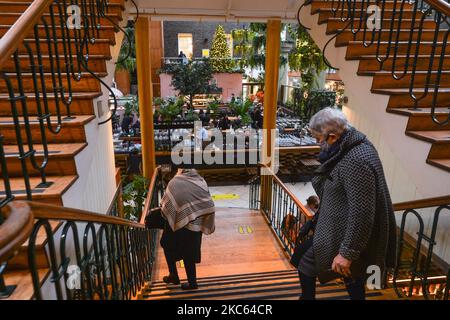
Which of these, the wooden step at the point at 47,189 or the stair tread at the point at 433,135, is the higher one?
the stair tread at the point at 433,135

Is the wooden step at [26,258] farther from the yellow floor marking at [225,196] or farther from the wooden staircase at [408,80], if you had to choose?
the yellow floor marking at [225,196]

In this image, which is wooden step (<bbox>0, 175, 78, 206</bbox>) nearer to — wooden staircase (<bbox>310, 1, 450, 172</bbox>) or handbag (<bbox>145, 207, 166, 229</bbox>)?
handbag (<bbox>145, 207, 166, 229</bbox>)

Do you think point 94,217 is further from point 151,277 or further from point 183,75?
point 183,75

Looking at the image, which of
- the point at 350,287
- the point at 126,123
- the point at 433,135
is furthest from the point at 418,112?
the point at 126,123

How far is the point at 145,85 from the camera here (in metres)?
6.18

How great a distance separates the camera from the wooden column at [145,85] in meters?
5.97

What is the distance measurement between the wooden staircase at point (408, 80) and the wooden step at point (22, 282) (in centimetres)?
223

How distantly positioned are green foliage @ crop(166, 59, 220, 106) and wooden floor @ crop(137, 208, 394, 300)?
6724mm

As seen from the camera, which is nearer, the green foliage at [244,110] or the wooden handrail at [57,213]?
the wooden handrail at [57,213]

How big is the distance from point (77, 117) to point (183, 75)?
10.2 metres

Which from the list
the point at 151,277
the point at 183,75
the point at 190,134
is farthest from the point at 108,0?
the point at 183,75

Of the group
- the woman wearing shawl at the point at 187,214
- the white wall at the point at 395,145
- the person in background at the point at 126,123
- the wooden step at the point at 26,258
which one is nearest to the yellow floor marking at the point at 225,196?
the person in background at the point at 126,123
